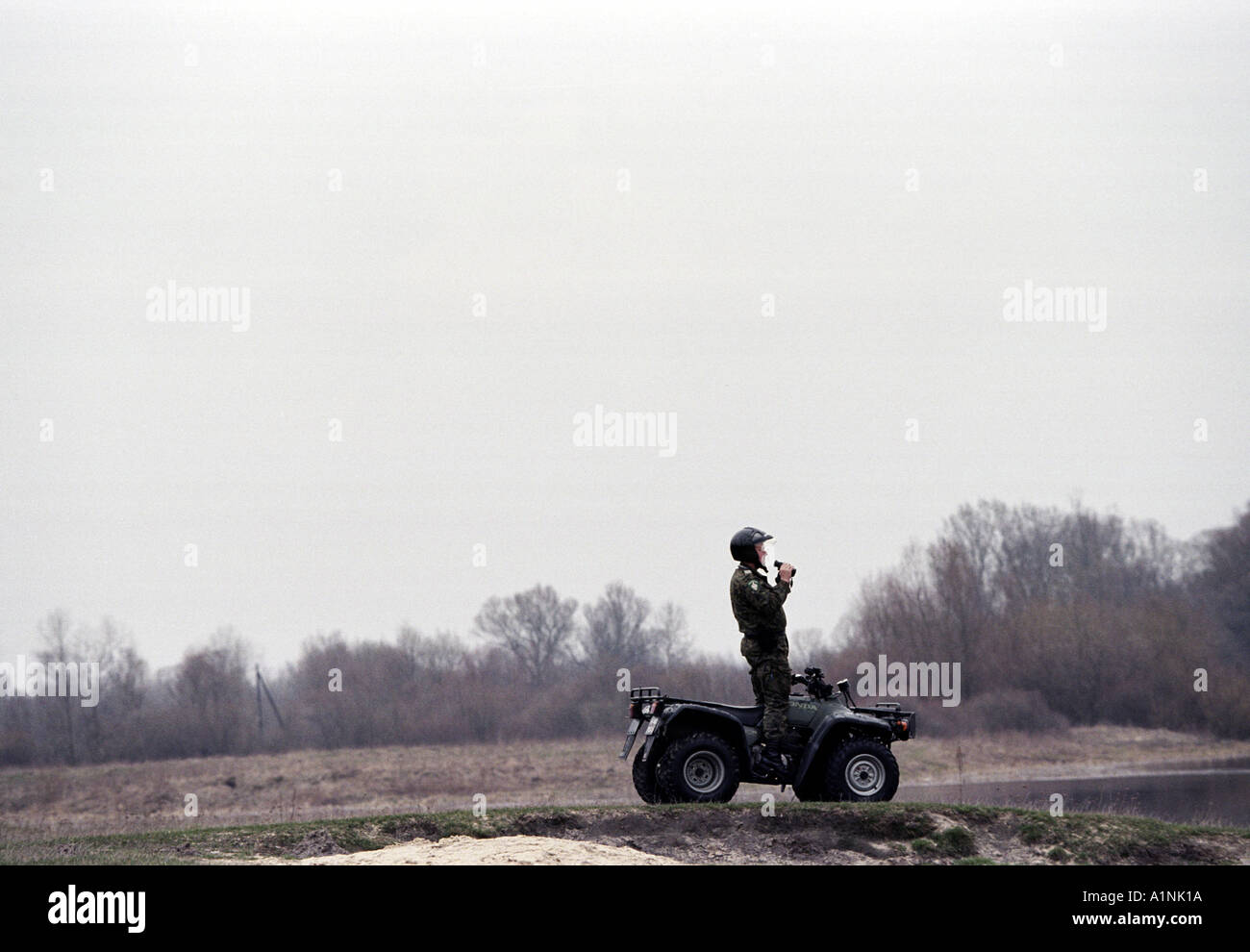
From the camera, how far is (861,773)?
14.4 meters

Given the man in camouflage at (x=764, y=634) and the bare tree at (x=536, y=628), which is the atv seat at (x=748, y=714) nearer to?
the man in camouflage at (x=764, y=634)

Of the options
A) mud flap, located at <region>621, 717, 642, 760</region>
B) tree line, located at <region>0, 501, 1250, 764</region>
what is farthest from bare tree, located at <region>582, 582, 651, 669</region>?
mud flap, located at <region>621, 717, 642, 760</region>

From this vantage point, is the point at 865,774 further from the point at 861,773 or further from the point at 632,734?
the point at 632,734

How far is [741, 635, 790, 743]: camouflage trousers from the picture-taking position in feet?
46.4

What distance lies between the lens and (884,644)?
2319 inches

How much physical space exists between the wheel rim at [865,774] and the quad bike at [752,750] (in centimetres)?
1

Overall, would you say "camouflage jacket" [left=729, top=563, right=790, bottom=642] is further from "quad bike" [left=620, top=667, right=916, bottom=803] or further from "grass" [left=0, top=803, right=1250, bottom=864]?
"grass" [left=0, top=803, right=1250, bottom=864]

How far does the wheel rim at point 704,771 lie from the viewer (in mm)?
14125

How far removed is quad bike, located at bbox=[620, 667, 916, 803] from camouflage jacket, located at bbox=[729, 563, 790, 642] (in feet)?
2.45
